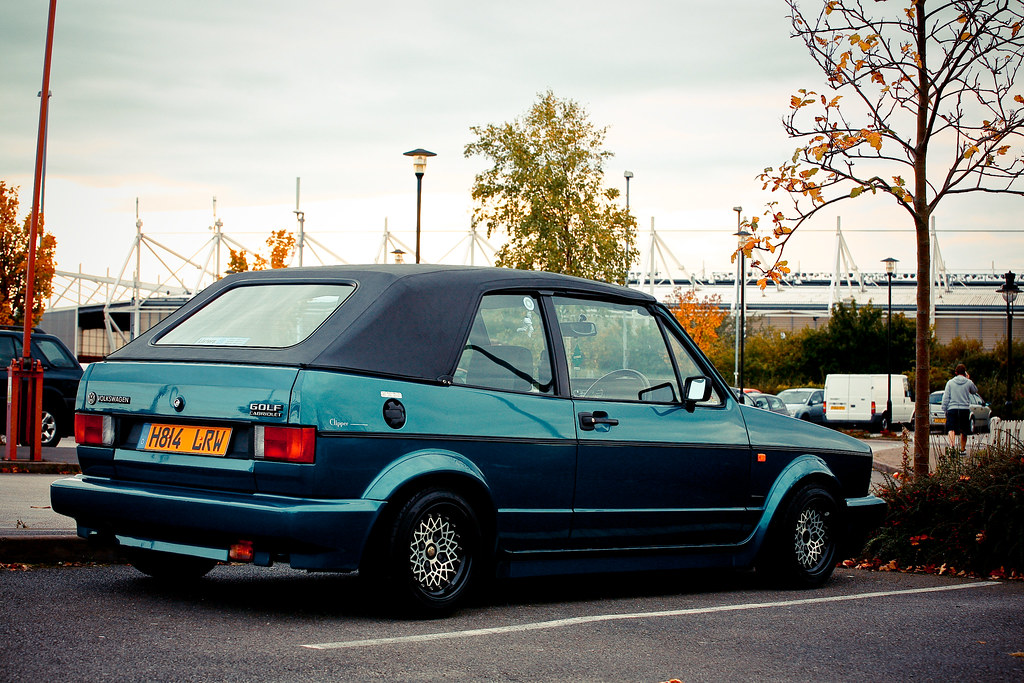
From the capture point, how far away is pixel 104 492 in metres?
Answer: 5.70

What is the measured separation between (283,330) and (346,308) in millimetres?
315

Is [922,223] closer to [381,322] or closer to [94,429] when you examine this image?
[381,322]

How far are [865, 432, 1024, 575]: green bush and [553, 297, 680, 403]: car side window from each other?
9.49 feet

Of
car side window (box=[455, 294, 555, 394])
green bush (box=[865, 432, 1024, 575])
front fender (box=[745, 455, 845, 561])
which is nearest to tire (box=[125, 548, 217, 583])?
car side window (box=[455, 294, 555, 394])

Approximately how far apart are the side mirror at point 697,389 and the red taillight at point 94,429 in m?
3.15

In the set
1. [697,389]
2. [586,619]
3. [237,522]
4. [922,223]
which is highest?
[922,223]

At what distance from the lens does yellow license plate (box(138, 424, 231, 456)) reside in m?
5.43

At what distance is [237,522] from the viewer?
5.27m

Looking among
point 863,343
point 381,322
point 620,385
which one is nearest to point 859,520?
point 620,385

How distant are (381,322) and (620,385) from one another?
64.3 inches

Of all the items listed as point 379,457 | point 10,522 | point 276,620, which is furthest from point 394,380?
point 10,522

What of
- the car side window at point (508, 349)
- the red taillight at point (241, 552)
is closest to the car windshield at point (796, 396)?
the car side window at point (508, 349)

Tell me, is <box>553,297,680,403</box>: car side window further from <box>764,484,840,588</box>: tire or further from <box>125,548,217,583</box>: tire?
<box>125,548,217,583</box>: tire

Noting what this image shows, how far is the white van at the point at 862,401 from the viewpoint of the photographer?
41969 millimetres
